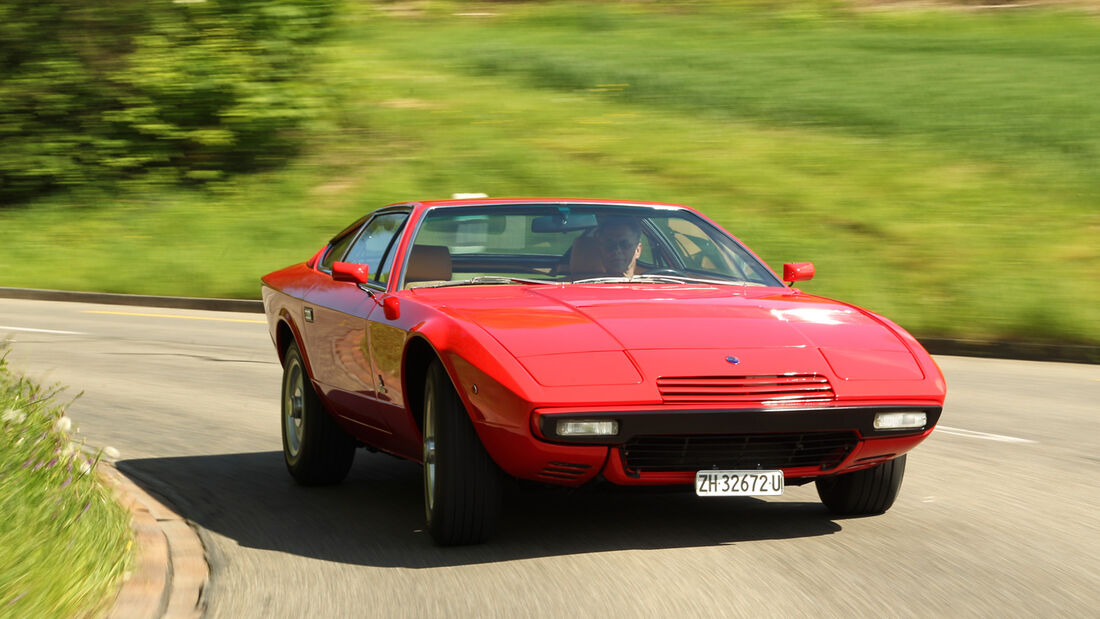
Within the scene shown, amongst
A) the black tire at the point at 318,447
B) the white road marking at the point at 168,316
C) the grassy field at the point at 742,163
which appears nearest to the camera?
the black tire at the point at 318,447

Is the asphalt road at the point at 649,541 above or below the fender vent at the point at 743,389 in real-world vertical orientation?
below

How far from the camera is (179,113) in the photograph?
1208 inches

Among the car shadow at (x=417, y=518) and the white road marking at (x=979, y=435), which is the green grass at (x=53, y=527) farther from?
the white road marking at (x=979, y=435)

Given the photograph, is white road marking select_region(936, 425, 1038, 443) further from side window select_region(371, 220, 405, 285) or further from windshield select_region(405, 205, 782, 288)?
side window select_region(371, 220, 405, 285)

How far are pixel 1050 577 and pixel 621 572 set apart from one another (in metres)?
1.57

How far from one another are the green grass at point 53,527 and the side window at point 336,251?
2210mm

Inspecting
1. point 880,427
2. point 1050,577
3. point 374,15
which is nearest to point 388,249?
point 880,427

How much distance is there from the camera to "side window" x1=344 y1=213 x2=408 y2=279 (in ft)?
23.6

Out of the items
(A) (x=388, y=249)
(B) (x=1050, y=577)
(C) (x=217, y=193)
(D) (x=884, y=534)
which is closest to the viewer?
(B) (x=1050, y=577)

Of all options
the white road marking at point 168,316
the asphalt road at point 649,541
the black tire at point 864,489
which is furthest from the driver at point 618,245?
the white road marking at point 168,316

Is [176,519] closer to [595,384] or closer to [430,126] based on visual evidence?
[595,384]

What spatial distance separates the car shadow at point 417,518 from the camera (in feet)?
18.8

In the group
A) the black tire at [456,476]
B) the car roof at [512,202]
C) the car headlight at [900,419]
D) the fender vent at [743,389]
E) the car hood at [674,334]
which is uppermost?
the car roof at [512,202]

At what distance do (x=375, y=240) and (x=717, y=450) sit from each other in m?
2.81
